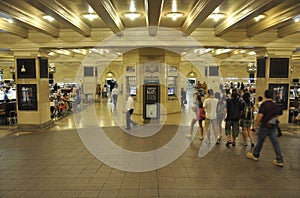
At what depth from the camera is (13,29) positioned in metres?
6.83

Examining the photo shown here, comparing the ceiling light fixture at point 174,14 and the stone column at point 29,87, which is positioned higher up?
the ceiling light fixture at point 174,14

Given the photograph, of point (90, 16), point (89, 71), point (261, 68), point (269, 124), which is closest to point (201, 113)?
point (269, 124)

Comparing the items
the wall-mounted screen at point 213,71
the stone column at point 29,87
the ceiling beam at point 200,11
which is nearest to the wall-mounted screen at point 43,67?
the stone column at point 29,87

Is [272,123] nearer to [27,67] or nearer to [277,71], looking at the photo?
[277,71]

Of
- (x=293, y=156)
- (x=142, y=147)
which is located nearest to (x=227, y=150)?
(x=293, y=156)

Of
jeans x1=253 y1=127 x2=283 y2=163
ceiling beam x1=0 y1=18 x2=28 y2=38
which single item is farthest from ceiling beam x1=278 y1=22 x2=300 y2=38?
ceiling beam x1=0 y1=18 x2=28 y2=38

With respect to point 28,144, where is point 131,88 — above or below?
above

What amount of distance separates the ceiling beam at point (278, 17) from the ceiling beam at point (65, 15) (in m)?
4.92

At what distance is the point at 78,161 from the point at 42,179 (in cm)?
99

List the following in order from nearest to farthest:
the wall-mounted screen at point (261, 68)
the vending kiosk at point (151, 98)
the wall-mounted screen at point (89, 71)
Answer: the wall-mounted screen at point (261, 68) < the vending kiosk at point (151, 98) < the wall-mounted screen at point (89, 71)

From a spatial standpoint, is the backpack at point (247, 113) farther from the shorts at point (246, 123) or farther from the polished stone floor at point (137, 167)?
the polished stone floor at point (137, 167)

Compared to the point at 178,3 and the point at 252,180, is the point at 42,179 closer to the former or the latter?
the point at 252,180

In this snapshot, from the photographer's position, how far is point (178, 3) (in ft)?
17.4

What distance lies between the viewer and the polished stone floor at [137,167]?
3.87m
